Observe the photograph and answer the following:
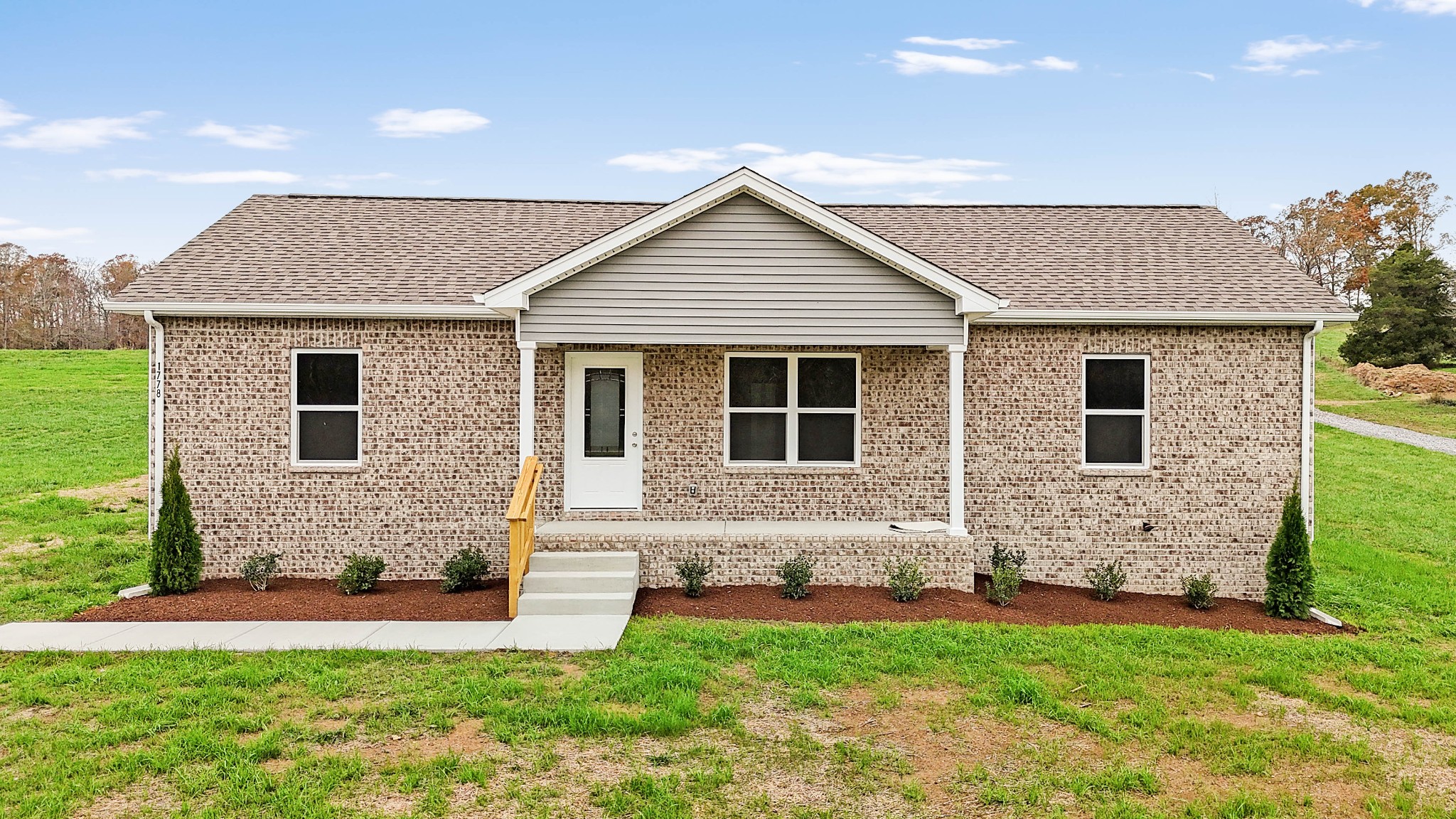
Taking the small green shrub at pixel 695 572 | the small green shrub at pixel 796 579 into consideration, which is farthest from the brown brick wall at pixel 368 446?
the small green shrub at pixel 796 579

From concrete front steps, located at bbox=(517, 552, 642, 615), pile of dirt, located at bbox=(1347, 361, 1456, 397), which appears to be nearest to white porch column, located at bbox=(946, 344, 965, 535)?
concrete front steps, located at bbox=(517, 552, 642, 615)

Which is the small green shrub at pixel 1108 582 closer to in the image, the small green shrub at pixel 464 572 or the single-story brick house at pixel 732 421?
the single-story brick house at pixel 732 421

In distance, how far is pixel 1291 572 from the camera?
9.14m

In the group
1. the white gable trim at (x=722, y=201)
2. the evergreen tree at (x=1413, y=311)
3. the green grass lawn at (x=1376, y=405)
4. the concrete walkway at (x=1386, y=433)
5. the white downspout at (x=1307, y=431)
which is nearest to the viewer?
the white gable trim at (x=722, y=201)

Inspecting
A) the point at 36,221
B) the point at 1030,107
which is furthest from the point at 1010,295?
the point at 36,221

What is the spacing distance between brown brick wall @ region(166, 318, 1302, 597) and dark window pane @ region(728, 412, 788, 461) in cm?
26

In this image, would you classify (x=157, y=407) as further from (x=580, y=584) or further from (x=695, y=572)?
(x=695, y=572)

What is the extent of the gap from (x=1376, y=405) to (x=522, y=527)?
3553 centimetres

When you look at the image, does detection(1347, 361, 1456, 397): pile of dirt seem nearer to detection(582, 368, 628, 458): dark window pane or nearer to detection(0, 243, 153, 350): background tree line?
detection(582, 368, 628, 458): dark window pane

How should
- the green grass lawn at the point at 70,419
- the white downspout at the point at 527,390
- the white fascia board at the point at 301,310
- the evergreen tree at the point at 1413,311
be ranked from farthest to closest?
the evergreen tree at the point at 1413,311 < the green grass lawn at the point at 70,419 < the white fascia board at the point at 301,310 < the white downspout at the point at 527,390

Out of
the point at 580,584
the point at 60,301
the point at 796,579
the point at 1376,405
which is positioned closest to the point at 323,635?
the point at 580,584

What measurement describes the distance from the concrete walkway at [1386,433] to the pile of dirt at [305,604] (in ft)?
83.4

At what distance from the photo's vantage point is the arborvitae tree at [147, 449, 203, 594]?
9453 mm

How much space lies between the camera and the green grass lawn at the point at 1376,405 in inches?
1099
